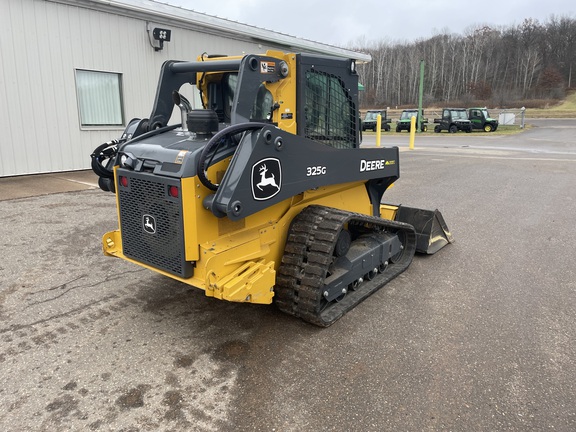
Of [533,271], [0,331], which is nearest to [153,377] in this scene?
[0,331]

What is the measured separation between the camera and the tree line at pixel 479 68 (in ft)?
257

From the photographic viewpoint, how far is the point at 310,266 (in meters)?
3.98

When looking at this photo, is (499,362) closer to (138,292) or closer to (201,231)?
(201,231)

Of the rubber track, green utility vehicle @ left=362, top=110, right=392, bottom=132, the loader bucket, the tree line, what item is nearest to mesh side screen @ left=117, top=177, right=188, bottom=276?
the rubber track

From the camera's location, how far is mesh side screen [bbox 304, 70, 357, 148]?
4359 millimetres

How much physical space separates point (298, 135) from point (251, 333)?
5.84ft

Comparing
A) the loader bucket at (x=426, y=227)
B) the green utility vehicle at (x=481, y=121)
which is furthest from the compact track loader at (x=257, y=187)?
the green utility vehicle at (x=481, y=121)

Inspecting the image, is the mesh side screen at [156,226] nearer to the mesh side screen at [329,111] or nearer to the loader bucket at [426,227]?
the mesh side screen at [329,111]

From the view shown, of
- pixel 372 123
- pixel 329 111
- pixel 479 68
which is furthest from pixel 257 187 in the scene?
pixel 479 68

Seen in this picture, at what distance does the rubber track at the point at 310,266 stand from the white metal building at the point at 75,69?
8.64 meters

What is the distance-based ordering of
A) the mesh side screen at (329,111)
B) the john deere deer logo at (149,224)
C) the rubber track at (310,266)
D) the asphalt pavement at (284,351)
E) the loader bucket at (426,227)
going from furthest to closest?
the loader bucket at (426,227)
the mesh side screen at (329,111)
the rubber track at (310,266)
the john deere deer logo at (149,224)
the asphalt pavement at (284,351)

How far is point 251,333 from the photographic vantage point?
393cm

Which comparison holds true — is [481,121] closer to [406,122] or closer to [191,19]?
[406,122]

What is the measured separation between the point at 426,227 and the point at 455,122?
28951 millimetres
